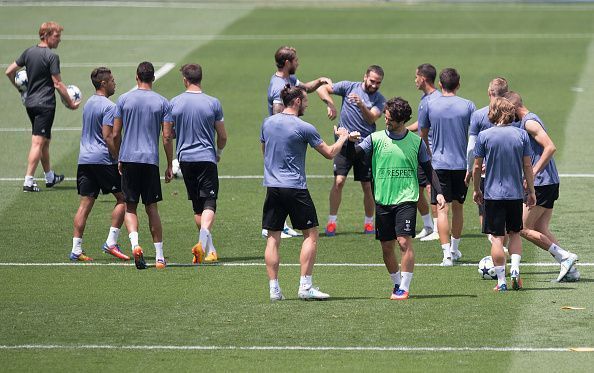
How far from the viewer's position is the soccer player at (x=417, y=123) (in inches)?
620

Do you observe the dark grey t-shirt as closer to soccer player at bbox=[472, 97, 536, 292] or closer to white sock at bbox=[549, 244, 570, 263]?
soccer player at bbox=[472, 97, 536, 292]

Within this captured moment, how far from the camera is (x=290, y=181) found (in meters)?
12.9

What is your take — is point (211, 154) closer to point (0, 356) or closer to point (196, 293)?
point (196, 293)

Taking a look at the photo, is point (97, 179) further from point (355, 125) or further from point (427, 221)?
point (427, 221)

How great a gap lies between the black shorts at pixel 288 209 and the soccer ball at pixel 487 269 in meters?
2.25

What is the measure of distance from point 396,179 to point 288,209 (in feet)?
3.74

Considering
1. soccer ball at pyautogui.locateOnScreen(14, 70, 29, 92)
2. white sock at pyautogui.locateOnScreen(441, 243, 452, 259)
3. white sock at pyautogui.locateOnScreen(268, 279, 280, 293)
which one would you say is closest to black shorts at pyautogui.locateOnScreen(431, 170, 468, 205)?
white sock at pyautogui.locateOnScreen(441, 243, 452, 259)

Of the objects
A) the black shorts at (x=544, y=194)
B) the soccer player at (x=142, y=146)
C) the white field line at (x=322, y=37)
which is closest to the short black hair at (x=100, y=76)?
the soccer player at (x=142, y=146)

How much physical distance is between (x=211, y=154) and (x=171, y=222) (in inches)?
111

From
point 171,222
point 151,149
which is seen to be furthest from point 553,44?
point 151,149

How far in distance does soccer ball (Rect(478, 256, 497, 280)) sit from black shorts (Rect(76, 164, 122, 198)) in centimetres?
452

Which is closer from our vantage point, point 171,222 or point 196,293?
point 196,293

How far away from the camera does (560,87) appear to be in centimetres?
2762

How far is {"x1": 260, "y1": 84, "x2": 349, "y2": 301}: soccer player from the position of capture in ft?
42.1
